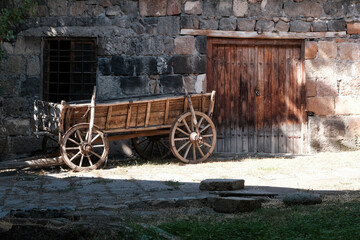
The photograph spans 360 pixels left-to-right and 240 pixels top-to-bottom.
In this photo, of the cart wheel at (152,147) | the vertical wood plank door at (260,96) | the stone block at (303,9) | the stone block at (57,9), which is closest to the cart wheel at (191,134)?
the cart wheel at (152,147)

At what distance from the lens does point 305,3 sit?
8984mm

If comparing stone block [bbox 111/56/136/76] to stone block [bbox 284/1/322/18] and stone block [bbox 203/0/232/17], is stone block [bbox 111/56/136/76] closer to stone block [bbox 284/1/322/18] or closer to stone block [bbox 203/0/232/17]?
stone block [bbox 203/0/232/17]

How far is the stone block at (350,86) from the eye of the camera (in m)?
9.04

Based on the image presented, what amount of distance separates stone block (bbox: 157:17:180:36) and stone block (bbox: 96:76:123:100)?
118cm

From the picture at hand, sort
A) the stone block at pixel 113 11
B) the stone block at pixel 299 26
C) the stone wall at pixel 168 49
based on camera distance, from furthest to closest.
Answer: the stone block at pixel 299 26
the stone block at pixel 113 11
the stone wall at pixel 168 49

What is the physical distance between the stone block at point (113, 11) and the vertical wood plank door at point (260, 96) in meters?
1.94

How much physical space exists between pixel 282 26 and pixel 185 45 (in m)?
1.82

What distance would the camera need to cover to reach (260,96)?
29.7 ft

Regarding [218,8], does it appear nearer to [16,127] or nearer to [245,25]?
[245,25]

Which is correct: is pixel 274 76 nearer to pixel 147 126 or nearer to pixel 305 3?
pixel 305 3

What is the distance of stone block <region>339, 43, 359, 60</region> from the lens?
9.03 m

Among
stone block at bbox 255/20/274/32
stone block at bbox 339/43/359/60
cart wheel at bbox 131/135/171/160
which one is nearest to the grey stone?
cart wheel at bbox 131/135/171/160

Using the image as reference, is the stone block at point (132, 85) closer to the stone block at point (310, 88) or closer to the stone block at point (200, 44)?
the stone block at point (200, 44)

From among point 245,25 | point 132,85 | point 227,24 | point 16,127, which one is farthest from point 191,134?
point 16,127
